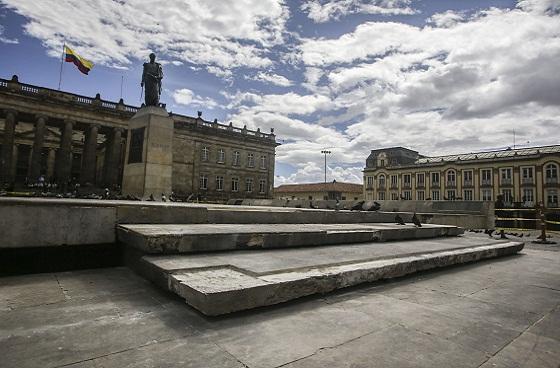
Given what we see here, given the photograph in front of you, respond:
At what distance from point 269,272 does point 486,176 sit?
219ft

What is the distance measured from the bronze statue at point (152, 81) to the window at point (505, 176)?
62626 millimetres

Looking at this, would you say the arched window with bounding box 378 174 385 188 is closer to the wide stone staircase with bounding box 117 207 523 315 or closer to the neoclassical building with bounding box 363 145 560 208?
the neoclassical building with bounding box 363 145 560 208

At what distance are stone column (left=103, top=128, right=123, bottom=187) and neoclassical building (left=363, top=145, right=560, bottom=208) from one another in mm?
53284

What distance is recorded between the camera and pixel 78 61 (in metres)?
30.1

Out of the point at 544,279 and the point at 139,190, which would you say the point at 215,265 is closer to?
the point at 544,279

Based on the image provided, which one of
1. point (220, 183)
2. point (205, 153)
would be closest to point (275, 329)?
point (205, 153)

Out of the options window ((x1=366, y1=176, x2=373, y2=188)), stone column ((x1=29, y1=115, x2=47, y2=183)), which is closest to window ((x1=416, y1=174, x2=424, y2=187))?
window ((x1=366, y1=176, x2=373, y2=188))

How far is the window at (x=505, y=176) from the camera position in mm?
55188

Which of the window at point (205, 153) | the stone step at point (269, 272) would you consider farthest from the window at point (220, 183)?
the stone step at point (269, 272)

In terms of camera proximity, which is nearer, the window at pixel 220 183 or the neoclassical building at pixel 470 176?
the window at pixel 220 183

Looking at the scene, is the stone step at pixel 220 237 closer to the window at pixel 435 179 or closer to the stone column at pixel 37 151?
the stone column at pixel 37 151

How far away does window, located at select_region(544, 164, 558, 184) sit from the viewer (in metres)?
50.4

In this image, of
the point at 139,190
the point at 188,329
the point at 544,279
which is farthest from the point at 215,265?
the point at 139,190

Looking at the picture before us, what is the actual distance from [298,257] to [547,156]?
212 feet
